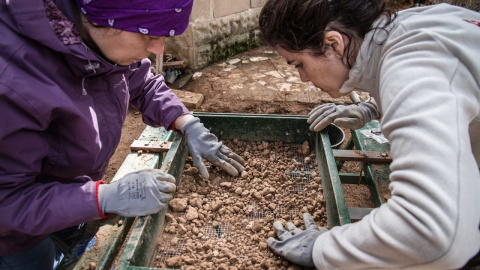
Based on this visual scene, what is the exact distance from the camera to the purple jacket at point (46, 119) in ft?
3.34

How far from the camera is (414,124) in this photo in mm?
836

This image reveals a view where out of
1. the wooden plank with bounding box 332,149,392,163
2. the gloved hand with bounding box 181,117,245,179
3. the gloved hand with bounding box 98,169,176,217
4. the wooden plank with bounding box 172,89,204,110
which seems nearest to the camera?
the gloved hand with bounding box 98,169,176,217

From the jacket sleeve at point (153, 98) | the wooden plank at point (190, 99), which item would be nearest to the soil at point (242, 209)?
the jacket sleeve at point (153, 98)

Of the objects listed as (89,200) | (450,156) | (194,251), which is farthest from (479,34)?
(89,200)

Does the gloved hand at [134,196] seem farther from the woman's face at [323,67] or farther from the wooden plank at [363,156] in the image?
the wooden plank at [363,156]

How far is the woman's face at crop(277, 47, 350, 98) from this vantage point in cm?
135

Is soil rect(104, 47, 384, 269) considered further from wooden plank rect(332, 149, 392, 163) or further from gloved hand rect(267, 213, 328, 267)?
wooden plank rect(332, 149, 392, 163)

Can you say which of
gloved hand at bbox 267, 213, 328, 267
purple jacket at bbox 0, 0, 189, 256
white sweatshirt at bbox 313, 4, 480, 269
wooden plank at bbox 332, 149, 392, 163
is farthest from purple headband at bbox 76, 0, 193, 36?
wooden plank at bbox 332, 149, 392, 163

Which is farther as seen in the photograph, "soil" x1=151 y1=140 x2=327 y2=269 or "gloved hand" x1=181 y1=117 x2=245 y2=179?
"gloved hand" x1=181 y1=117 x2=245 y2=179

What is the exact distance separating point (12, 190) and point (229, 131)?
125 cm

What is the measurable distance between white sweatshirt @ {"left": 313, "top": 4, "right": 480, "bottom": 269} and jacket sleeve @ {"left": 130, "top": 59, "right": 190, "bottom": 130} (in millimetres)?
1195

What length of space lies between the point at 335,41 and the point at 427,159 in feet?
2.12

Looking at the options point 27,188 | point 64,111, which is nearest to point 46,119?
point 64,111

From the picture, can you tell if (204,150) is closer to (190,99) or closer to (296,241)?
(296,241)
